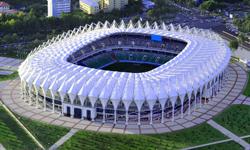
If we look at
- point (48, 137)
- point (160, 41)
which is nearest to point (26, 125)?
point (48, 137)

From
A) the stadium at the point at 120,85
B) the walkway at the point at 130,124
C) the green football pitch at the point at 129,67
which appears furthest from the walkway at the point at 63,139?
the green football pitch at the point at 129,67

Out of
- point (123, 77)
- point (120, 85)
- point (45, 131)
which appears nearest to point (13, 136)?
point (45, 131)

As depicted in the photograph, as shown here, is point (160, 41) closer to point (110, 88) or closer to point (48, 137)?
point (110, 88)

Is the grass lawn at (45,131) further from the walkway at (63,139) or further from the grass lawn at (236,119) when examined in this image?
the grass lawn at (236,119)

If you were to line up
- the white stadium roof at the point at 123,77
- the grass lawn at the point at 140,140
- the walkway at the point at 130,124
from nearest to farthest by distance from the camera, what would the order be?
1. the grass lawn at the point at 140,140
2. the walkway at the point at 130,124
3. the white stadium roof at the point at 123,77

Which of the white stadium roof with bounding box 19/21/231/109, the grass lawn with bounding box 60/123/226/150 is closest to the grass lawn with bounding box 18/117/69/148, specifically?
the grass lawn with bounding box 60/123/226/150

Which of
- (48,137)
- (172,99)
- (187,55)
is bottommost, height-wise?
(48,137)
